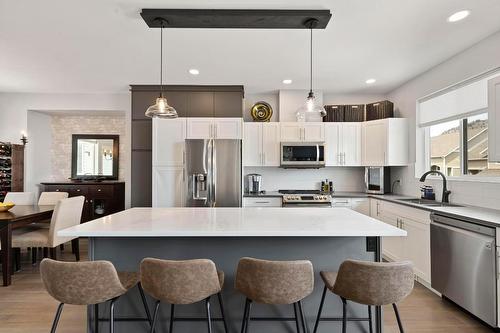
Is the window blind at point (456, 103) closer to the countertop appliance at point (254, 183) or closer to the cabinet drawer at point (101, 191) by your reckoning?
the countertop appliance at point (254, 183)

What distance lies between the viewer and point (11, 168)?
4.90 metres

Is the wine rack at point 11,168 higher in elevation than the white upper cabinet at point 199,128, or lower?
lower

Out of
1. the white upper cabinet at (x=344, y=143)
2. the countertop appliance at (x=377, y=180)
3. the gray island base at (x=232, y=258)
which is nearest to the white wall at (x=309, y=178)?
the countertop appliance at (x=377, y=180)

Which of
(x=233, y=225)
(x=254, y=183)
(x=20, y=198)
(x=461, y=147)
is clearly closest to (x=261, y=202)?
(x=254, y=183)

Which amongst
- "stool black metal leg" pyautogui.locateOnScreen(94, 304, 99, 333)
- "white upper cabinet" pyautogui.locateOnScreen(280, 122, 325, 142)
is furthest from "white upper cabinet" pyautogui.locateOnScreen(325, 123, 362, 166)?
"stool black metal leg" pyautogui.locateOnScreen(94, 304, 99, 333)

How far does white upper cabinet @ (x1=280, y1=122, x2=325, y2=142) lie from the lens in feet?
15.3

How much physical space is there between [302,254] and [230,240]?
0.54 meters

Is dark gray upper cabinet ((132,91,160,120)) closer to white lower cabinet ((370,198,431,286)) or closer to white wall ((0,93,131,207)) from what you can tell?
white wall ((0,93,131,207))

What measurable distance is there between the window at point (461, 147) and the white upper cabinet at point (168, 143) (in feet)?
12.1

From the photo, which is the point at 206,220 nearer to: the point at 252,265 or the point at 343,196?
the point at 252,265

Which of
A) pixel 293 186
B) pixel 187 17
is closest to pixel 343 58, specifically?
pixel 187 17

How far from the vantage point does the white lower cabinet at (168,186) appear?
4.28 meters

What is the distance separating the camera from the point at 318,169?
504 cm

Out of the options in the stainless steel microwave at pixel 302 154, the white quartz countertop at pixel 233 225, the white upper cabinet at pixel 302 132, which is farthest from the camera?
the white upper cabinet at pixel 302 132
